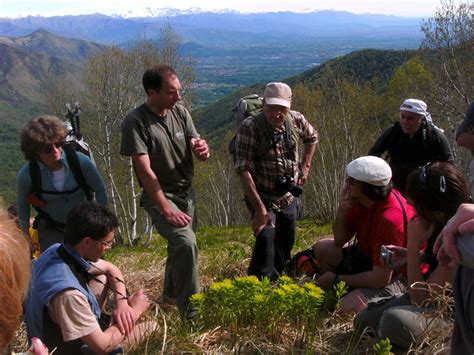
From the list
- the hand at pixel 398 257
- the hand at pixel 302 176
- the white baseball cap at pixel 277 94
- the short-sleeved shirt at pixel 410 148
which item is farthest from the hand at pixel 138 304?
the short-sleeved shirt at pixel 410 148

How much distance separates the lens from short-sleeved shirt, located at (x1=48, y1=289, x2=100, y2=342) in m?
2.86

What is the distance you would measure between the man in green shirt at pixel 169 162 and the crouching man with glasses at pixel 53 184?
453 millimetres

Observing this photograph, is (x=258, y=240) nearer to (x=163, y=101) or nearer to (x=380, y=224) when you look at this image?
(x=380, y=224)

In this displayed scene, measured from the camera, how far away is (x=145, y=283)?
503cm

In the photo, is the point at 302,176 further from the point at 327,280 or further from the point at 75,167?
the point at 75,167

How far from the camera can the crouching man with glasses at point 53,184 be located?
13.4 ft

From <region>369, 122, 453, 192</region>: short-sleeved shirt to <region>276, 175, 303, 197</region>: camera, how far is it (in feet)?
4.12

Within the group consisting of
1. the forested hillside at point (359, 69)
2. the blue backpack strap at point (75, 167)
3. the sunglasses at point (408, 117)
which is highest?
the sunglasses at point (408, 117)

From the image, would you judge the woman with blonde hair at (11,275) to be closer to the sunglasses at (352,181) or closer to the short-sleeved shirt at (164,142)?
the short-sleeved shirt at (164,142)

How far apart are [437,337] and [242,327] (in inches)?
44.9

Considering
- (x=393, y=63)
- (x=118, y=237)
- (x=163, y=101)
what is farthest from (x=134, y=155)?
(x=393, y=63)

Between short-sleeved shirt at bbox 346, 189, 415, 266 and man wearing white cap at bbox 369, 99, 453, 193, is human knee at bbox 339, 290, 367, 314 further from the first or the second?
man wearing white cap at bbox 369, 99, 453, 193

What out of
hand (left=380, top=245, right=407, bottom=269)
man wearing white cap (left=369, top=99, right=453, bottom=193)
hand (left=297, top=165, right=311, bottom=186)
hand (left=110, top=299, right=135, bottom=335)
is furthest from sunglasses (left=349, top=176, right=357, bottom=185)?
hand (left=110, top=299, right=135, bottom=335)

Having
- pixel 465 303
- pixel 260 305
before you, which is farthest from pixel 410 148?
pixel 465 303
